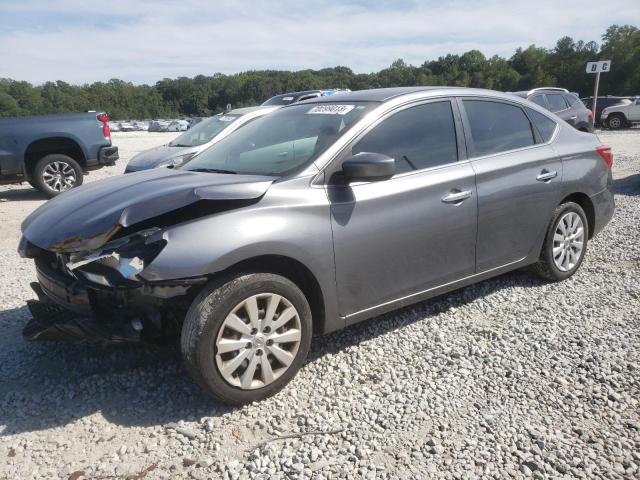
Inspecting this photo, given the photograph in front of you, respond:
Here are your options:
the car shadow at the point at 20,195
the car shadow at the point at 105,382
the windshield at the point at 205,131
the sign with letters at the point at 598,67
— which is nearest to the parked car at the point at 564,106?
the sign with letters at the point at 598,67

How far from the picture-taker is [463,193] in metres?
3.50

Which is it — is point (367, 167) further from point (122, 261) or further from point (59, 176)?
point (59, 176)

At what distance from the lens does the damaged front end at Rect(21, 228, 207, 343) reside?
8.39 feet

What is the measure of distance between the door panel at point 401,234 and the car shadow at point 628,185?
236 inches

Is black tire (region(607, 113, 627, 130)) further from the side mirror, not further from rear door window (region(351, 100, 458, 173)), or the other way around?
the side mirror

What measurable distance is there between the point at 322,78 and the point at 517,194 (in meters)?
102

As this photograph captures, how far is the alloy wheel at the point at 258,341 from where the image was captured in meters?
2.66

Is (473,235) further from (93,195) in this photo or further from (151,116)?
(151,116)

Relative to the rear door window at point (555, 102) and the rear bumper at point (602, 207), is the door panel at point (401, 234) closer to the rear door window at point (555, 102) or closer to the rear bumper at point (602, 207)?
the rear bumper at point (602, 207)

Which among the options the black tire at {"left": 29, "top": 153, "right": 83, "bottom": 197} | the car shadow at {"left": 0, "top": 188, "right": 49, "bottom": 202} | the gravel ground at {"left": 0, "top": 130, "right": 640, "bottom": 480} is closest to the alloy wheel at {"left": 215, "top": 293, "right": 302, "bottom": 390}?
the gravel ground at {"left": 0, "top": 130, "right": 640, "bottom": 480}

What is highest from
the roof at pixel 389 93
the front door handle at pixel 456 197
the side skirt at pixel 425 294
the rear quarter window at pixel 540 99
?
the roof at pixel 389 93

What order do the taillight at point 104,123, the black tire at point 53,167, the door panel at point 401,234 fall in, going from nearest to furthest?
the door panel at point 401,234 → the black tire at point 53,167 → the taillight at point 104,123

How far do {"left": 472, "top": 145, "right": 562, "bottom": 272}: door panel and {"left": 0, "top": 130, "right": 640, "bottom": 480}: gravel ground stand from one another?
0.49 metres

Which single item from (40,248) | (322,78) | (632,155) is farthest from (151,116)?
(40,248)
